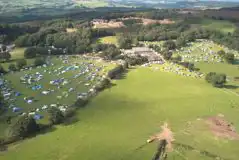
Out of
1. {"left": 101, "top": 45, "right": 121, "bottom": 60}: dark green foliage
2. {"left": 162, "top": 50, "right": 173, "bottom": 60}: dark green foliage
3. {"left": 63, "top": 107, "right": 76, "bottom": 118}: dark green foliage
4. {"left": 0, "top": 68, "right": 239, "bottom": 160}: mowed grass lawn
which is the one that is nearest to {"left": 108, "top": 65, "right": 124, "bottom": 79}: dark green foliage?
{"left": 0, "top": 68, "right": 239, "bottom": 160}: mowed grass lawn

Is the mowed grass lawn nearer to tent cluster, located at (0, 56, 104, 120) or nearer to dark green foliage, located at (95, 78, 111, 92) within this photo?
dark green foliage, located at (95, 78, 111, 92)

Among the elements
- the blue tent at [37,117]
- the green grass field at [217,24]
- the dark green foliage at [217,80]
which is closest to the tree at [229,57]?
the dark green foliage at [217,80]

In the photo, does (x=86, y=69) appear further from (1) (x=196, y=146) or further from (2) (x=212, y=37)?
(2) (x=212, y=37)

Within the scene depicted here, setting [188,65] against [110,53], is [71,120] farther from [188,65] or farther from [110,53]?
[188,65]

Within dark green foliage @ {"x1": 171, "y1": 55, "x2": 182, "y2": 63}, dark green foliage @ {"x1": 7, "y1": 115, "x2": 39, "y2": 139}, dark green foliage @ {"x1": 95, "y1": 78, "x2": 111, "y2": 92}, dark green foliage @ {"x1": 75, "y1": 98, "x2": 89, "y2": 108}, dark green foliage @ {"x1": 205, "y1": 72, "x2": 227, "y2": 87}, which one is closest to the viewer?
dark green foliage @ {"x1": 7, "y1": 115, "x2": 39, "y2": 139}

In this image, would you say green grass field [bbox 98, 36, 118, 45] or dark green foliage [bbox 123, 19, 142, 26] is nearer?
green grass field [bbox 98, 36, 118, 45]

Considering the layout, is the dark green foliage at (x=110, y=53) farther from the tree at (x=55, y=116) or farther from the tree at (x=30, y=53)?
the tree at (x=55, y=116)

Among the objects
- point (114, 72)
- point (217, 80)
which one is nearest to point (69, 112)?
point (114, 72)
